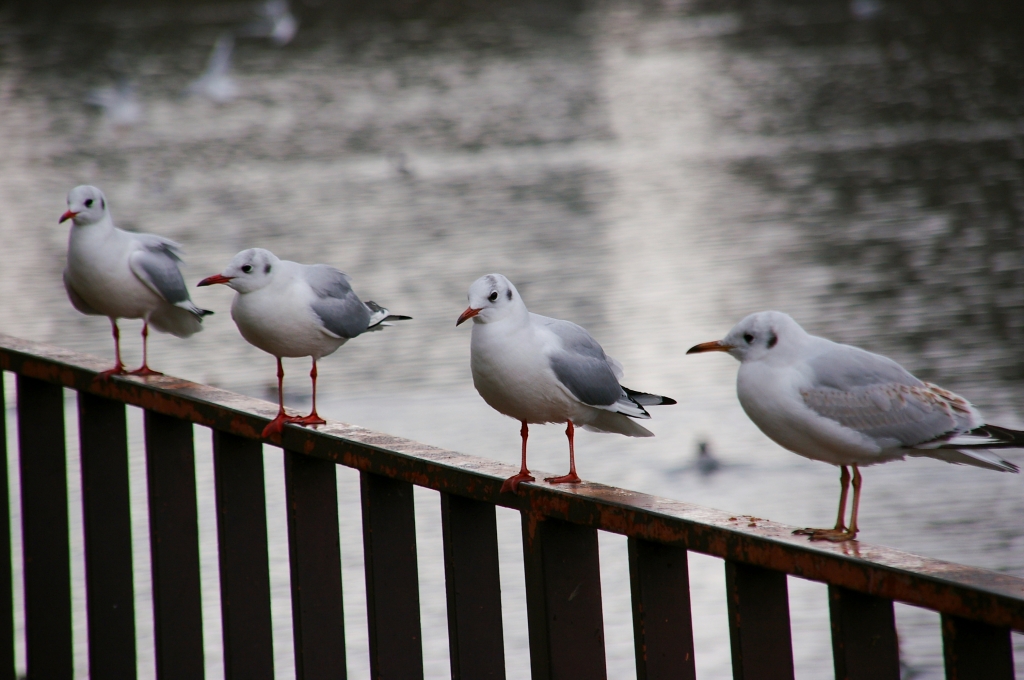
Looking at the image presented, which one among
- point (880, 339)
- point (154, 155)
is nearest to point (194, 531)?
point (880, 339)

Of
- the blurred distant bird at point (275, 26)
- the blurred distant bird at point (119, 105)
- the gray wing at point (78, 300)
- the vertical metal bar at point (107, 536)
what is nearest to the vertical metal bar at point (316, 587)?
the vertical metal bar at point (107, 536)

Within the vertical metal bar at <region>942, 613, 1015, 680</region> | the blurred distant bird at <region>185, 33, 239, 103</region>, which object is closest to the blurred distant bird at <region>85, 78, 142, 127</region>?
the blurred distant bird at <region>185, 33, 239, 103</region>

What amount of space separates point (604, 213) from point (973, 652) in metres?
10.6

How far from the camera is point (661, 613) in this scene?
1650 mm

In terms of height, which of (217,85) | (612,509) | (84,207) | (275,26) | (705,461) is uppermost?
(275,26)

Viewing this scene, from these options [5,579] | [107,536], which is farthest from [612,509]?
[5,579]

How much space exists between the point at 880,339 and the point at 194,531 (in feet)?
19.0

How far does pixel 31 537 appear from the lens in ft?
8.57

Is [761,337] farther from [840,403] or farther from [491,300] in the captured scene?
[491,300]

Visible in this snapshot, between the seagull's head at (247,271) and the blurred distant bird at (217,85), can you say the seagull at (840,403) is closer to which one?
the seagull's head at (247,271)

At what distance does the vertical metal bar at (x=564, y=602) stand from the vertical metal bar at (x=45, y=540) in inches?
47.1

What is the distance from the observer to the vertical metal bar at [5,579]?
2.73 meters

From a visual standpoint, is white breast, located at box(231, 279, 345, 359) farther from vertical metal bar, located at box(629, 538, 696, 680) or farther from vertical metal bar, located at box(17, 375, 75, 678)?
vertical metal bar, located at box(629, 538, 696, 680)

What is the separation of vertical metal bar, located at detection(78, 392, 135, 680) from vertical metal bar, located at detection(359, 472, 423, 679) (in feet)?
2.13
